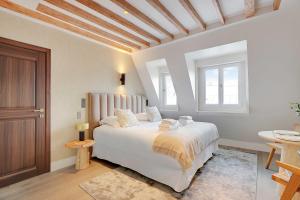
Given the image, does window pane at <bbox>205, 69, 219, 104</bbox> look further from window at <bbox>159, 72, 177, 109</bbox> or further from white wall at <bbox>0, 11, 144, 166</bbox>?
white wall at <bbox>0, 11, 144, 166</bbox>

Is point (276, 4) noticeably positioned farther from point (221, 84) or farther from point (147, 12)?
point (221, 84)

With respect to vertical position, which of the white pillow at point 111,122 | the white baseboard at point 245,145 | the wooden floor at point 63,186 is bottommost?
the wooden floor at point 63,186

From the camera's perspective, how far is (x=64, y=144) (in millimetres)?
2947

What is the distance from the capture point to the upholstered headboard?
10.9 feet

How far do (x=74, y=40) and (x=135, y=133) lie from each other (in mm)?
2231

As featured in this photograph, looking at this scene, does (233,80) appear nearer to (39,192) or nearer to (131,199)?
(131,199)

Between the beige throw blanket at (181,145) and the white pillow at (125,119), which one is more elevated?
the white pillow at (125,119)

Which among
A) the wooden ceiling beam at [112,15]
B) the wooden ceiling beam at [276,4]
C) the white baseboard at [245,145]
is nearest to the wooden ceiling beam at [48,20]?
the wooden ceiling beam at [112,15]

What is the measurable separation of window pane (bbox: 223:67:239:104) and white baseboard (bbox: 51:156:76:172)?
375 centimetres

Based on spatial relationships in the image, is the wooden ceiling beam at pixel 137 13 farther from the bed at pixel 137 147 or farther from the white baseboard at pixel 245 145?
the white baseboard at pixel 245 145

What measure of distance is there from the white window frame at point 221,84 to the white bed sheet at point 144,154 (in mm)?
1085

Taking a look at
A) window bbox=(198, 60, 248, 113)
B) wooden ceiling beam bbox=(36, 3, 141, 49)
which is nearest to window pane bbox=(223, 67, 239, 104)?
window bbox=(198, 60, 248, 113)

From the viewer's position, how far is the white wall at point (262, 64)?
8.48 ft

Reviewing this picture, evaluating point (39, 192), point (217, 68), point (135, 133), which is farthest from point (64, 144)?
point (217, 68)
